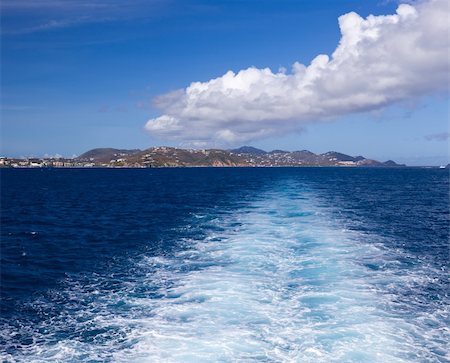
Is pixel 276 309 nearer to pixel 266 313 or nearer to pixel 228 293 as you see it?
pixel 266 313

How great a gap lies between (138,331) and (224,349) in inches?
181

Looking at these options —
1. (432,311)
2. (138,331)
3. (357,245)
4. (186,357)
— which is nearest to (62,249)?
(138,331)

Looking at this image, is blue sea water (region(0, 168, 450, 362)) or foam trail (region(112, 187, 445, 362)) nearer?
foam trail (region(112, 187, 445, 362))

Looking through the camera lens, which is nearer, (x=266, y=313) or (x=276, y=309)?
(x=266, y=313)

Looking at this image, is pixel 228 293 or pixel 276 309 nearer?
Result: pixel 276 309

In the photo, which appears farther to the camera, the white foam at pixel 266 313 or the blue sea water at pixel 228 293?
the blue sea water at pixel 228 293

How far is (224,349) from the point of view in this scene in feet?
52.1

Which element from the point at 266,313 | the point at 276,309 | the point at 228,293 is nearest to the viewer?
the point at 266,313

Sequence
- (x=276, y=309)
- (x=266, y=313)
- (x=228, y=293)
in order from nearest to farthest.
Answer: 1. (x=266, y=313)
2. (x=276, y=309)
3. (x=228, y=293)

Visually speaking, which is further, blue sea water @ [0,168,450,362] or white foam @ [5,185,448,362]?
blue sea water @ [0,168,450,362]

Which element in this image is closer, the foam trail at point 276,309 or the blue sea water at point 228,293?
the foam trail at point 276,309

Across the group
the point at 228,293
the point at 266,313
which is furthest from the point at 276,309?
the point at 228,293

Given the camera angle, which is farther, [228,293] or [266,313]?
[228,293]

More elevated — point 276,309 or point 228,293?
point 228,293
